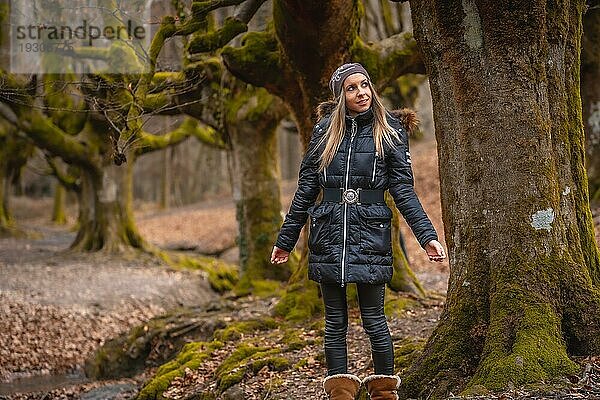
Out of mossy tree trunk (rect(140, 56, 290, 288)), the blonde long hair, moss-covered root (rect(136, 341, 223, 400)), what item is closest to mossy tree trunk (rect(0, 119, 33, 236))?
mossy tree trunk (rect(140, 56, 290, 288))

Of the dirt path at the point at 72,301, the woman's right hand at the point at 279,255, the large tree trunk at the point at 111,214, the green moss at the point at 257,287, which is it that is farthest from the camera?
the large tree trunk at the point at 111,214

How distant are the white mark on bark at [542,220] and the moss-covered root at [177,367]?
4.43 metres

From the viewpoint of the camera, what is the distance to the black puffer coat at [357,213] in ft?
16.6

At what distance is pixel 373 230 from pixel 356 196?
0.87 feet

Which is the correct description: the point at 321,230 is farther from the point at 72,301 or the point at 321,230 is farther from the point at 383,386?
the point at 72,301

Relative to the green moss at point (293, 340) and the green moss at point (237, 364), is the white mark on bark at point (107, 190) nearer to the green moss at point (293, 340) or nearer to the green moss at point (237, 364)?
the green moss at point (293, 340)

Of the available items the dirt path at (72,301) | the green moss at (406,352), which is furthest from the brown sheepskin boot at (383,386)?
the dirt path at (72,301)

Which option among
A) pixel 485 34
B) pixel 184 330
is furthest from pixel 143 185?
pixel 485 34

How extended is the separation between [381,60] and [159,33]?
9.13ft

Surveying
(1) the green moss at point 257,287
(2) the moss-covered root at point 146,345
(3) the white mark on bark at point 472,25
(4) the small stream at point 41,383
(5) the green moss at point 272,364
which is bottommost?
(4) the small stream at point 41,383

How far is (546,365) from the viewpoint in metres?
4.78

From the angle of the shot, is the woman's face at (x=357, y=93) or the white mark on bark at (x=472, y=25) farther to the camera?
the white mark on bark at (x=472, y=25)

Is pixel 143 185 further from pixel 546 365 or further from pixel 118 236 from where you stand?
pixel 546 365

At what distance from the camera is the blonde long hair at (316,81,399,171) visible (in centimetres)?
518
